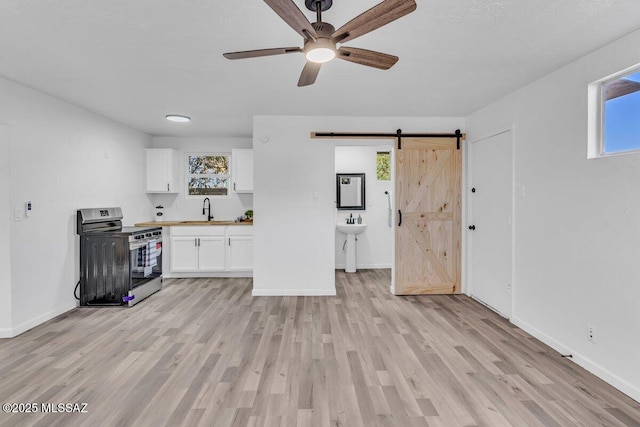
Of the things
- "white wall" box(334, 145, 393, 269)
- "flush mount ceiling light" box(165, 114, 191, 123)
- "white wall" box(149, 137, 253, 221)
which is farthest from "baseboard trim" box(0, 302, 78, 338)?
"white wall" box(334, 145, 393, 269)

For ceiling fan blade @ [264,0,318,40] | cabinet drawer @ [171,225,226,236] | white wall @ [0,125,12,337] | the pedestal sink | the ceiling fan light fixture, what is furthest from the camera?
the pedestal sink

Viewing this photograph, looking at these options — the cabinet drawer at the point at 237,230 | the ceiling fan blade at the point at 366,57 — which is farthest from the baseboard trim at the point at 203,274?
the ceiling fan blade at the point at 366,57

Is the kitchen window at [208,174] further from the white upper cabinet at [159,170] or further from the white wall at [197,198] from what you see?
the white upper cabinet at [159,170]

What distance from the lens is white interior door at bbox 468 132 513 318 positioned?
3.42m

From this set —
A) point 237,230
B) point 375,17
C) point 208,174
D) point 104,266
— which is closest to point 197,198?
point 208,174

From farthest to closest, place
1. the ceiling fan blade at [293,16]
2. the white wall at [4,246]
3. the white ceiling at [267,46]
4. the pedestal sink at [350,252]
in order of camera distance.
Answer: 1. the pedestal sink at [350,252]
2. the white wall at [4,246]
3. the white ceiling at [267,46]
4. the ceiling fan blade at [293,16]

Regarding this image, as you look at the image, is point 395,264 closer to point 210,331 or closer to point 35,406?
point 210,331

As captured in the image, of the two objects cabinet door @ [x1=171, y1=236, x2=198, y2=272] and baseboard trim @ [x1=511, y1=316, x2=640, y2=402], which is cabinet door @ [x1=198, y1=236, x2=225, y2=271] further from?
baseboard trim @ [x1=511, y1=316, x2=640, y2=402]

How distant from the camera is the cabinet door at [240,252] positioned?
16.7ft

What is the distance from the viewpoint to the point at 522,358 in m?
2.55

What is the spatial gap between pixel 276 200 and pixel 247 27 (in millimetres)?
2401

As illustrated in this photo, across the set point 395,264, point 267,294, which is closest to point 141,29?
point 267,294

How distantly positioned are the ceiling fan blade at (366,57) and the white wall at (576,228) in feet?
5.58

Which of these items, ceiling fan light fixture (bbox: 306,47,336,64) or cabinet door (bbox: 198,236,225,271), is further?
cabinet door (bbox: 198,236,225,271)
